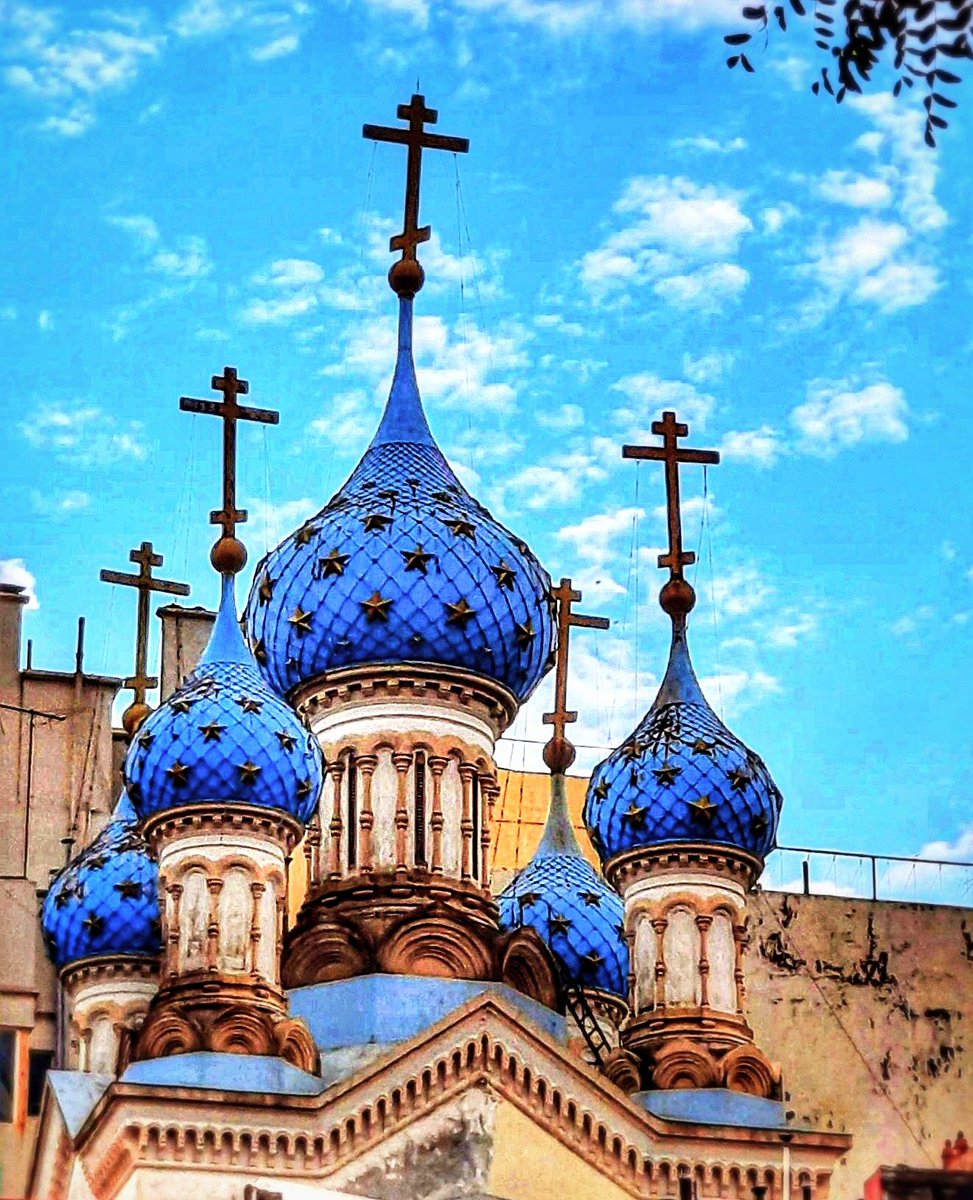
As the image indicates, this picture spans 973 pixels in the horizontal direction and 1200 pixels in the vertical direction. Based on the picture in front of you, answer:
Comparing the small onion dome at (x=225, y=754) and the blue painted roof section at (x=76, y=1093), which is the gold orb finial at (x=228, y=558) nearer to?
the small onion dome at (x=225, y=754)

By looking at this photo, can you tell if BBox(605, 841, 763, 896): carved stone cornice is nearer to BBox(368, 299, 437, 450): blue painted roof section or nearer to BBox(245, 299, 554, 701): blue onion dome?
BBox(245, 299, 554, 701): blue onion dome

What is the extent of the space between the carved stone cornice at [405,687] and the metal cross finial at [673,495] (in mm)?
1912

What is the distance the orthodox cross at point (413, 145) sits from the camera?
74.7ft

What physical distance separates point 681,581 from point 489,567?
1.96 meters

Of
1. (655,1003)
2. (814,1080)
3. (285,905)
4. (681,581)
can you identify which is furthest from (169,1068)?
(814,1080)

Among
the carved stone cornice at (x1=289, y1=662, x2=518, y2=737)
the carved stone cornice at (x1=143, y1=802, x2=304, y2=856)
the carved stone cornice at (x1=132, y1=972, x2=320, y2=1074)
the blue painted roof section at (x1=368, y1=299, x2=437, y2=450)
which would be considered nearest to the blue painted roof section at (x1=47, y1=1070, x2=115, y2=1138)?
the carved stone cornice at (x1=132, y1=972, x2=320, y2=1074)

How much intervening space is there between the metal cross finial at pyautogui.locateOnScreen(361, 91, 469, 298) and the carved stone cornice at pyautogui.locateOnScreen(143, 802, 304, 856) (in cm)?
Answer: 448

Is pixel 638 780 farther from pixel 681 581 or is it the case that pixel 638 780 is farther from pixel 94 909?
pixel 94 909

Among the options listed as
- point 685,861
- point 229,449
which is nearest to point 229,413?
point 229,449

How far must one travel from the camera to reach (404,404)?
22.7m

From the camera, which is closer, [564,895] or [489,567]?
[489,567]

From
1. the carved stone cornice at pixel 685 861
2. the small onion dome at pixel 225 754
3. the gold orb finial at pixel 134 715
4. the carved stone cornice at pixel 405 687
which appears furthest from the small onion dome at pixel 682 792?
the gold orb finial at pixel 134 715

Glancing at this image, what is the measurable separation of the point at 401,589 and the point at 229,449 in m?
2.28

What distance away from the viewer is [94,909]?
74.7 ft
